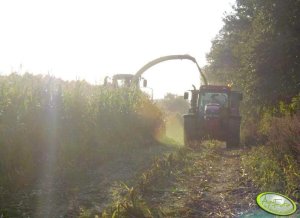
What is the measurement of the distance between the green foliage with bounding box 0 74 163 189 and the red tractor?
3.18 metres

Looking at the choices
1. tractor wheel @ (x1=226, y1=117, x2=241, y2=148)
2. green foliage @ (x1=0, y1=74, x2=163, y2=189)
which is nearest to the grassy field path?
green foliage @ (x1=0, y1=74, x2=163, y2=189)

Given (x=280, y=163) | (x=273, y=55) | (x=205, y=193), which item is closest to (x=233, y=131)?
(x=273, y=55)

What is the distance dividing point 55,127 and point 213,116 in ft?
24.5

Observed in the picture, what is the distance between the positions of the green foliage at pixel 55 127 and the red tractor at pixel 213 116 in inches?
125

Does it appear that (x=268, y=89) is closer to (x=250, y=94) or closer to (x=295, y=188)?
(x=250, y=94)

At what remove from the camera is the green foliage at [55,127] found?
25.0 feet

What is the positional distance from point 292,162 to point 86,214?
474 centimetres

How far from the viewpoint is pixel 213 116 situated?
1512cm

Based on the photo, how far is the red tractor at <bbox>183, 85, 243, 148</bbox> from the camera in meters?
14.9

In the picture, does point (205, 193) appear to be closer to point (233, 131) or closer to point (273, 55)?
point (233, 131)

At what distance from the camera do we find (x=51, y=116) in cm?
922

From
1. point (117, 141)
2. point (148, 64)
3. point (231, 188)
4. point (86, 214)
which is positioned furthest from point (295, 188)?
point (148, 64)

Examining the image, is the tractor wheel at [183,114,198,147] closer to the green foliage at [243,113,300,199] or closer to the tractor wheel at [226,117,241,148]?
the tractor wheel at [226,117,241,148]

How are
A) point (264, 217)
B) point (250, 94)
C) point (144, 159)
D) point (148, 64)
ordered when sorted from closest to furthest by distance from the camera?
point (264, 217) → point (144, 159) → point (250, 94) → point (148, 64)
